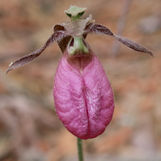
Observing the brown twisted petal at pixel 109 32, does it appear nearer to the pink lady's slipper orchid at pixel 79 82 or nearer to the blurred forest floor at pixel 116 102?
the pink lady's slipper orchid at pixel 79 82

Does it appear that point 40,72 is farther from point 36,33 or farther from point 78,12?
point 78,12

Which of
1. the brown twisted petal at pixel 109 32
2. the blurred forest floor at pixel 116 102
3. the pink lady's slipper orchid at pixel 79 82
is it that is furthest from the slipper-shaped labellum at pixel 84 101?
the blurred forest floor at pixel 116 102

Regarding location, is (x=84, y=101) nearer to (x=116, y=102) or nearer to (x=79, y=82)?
(x=79, y=82)

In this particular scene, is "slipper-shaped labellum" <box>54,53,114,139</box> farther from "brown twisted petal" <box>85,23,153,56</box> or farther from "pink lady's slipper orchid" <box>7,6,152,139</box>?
"brown twisted petal" <box>85,23,153,56</box>

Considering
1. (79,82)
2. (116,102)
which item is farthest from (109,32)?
(116,102)

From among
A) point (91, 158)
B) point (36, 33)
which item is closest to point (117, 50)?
point (36, 33)
